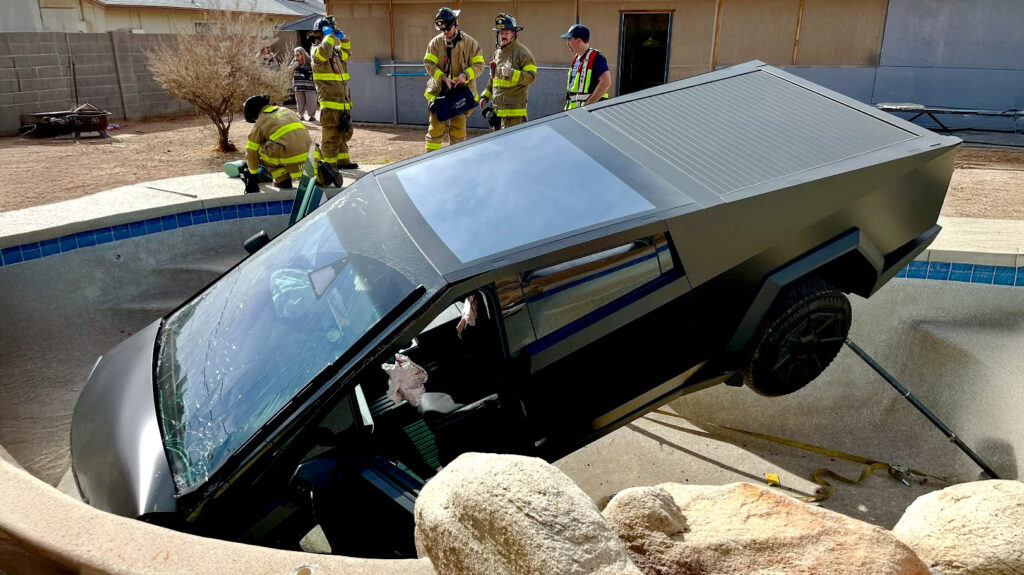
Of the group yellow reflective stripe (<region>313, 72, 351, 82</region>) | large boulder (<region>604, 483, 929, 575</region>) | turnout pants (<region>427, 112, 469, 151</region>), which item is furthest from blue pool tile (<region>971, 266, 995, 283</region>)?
yellow reflective stripe (<region>313, 72, 351, 82</region>)

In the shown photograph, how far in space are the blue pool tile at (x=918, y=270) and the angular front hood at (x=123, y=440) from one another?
3749 millimetres

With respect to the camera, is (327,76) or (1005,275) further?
(327,76)

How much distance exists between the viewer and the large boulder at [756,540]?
5.18 ft

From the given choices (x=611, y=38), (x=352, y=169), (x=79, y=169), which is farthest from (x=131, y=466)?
(x=611, y=38)

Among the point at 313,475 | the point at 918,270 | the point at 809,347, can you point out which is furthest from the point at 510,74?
the point at 313,475

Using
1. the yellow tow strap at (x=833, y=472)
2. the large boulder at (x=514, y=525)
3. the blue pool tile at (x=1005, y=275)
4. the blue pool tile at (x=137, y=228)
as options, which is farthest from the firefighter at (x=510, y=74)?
the large boulder at (x=514, y=525)

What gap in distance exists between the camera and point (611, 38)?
13.0 metres

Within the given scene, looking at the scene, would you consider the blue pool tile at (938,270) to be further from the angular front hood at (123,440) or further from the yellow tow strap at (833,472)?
the angular front hood at (123,440)

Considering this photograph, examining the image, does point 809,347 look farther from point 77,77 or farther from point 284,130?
point 77,77

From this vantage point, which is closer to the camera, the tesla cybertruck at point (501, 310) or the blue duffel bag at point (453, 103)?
the tesla cybertruck at point (501, 310)

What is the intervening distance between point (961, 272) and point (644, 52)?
11.8m

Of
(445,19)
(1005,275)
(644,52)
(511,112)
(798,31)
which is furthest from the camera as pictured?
(644,52)

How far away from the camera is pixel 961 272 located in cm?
396

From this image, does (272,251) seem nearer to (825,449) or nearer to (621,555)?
(621,555)
